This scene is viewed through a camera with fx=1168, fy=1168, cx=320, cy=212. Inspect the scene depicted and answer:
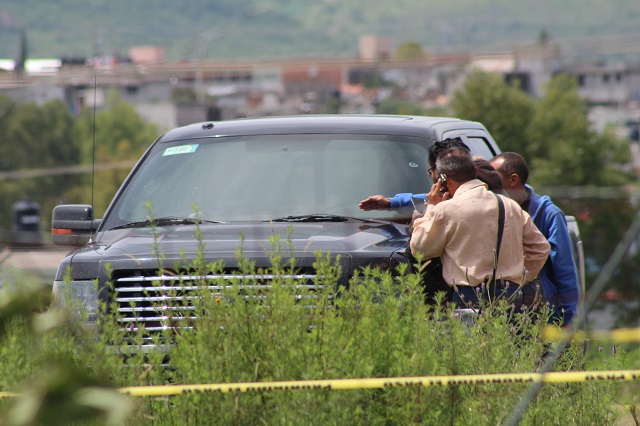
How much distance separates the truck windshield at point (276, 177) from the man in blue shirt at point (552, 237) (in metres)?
0.49

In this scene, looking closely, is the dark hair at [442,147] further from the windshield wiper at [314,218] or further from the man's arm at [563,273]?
the man's arm at [563,273]

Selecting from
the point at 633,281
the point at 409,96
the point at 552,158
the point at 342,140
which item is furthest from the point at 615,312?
the point at 409,96

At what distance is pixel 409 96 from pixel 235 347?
4990 inches

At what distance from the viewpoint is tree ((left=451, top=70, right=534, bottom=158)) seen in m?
63.1

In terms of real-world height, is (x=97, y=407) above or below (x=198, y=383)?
above

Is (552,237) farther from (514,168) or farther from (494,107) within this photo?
(494,107)

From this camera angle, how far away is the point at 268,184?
650 centimetres

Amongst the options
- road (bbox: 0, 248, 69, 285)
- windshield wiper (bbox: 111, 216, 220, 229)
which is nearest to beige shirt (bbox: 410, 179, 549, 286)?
windshield wiper (bbox: 111, 216, 220, 229)

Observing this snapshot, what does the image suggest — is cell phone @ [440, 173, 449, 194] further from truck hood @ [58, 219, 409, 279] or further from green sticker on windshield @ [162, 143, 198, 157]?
green sticker on windshield @ [162, 143, 198, 157]

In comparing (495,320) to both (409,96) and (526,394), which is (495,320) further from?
(409,96)

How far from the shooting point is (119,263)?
5.27 meters

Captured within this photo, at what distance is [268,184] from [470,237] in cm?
145

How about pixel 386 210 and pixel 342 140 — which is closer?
pixel 386 210

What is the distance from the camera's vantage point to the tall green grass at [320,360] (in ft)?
12.4
